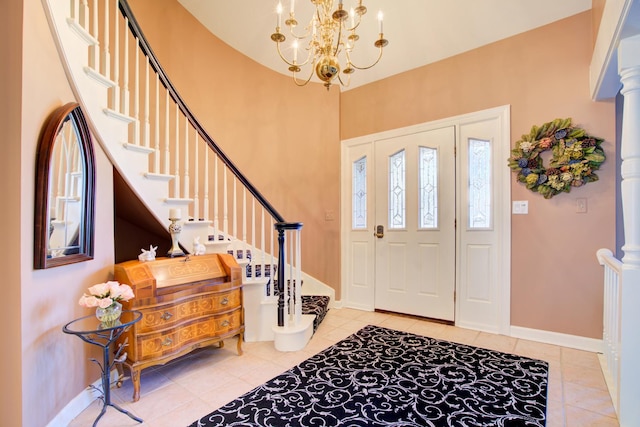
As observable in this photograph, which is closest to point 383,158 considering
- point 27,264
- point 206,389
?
point 206,389

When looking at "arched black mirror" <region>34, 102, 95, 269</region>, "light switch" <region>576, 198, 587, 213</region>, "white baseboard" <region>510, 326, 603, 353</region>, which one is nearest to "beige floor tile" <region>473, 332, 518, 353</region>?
"white baseboard" <region>510, 326, 603, 353</region>

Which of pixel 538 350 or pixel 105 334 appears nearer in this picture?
pixel 105 334

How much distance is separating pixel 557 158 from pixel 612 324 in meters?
1.41

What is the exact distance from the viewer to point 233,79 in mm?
3801

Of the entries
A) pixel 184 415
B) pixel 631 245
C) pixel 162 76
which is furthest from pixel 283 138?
pixel 631 245

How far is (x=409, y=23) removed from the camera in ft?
10.9

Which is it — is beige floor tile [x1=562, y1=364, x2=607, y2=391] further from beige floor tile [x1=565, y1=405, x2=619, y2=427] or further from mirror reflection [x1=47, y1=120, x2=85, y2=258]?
Result: mirror reflection [x1=47, y1=120, x2=85, y2=258]

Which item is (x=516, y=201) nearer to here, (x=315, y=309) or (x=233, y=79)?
(x=315, y=309)

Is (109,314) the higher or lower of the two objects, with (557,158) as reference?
lower

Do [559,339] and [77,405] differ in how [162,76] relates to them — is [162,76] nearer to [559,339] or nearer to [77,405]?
[77,405]

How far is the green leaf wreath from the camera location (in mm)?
2648

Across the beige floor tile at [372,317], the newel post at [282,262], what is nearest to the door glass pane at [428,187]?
the beige floor tile at [372,317]

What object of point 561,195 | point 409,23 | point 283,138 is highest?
point 409,23

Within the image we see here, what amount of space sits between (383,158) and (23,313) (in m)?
3.42
